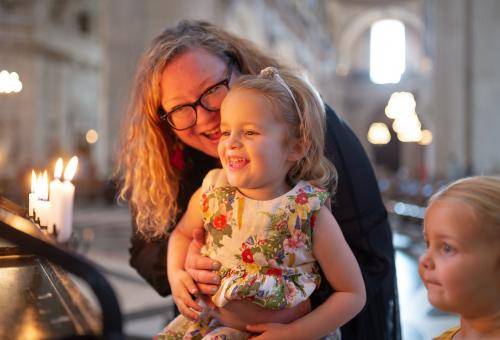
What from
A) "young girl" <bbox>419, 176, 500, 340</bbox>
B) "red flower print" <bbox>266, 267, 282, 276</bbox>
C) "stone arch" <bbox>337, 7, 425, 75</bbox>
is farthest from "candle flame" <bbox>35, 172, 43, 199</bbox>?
"stone arch" <bbox>337, 7, 425, 75</bbox>

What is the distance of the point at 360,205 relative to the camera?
1693 mm

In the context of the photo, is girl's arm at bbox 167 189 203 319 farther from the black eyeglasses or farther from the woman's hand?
the black eyeglasses

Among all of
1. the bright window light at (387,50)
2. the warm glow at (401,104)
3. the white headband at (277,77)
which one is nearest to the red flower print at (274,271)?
the white headband at (277,77)

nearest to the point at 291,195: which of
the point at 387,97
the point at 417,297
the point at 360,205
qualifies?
the point at 360,205

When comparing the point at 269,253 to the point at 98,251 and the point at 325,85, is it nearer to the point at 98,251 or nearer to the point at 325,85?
the point at 98,251

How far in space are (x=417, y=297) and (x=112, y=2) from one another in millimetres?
8165

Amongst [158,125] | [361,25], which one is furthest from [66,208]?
[361,25]

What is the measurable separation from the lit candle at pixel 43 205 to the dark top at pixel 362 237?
0.47 metres

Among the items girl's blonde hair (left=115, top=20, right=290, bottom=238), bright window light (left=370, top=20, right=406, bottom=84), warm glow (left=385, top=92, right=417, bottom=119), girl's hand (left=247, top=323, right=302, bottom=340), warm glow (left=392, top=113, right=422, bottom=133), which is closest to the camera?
girl's hand (left=247, top=323, right=302, bottom=340)

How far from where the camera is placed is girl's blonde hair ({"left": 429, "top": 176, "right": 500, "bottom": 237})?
45.5 inches

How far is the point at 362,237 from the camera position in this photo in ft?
5.47

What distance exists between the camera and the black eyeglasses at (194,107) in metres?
1.69

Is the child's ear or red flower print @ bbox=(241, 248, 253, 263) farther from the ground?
the child's ear

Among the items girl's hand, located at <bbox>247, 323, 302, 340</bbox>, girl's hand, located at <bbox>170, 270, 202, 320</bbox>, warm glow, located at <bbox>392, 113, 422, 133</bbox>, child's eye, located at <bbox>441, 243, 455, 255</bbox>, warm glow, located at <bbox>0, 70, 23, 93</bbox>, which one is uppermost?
warm glow, located at <bbox>0, 70, 23, 93</bbox>
